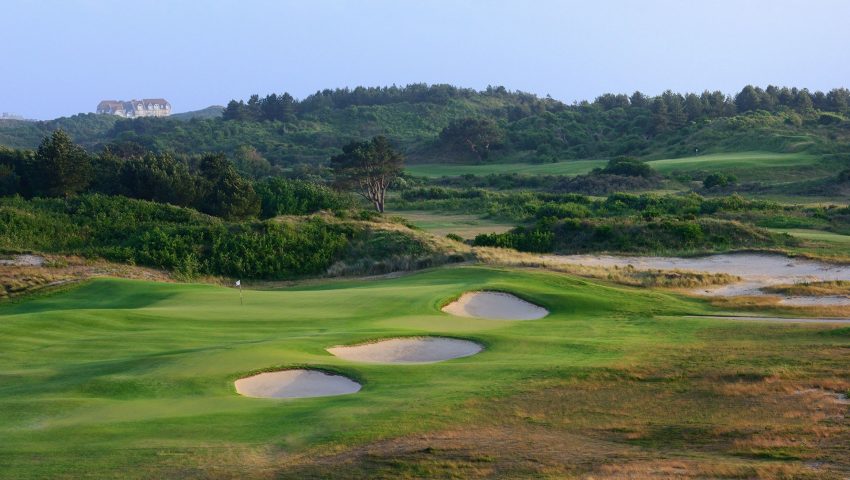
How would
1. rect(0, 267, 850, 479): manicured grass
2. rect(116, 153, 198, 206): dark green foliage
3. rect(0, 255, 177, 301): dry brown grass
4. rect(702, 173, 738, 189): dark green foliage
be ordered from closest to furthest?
1. rect(0, 267, 850, 479): manicured grass
2. rect(0, 255, 177, 301): dry brown grass
3. rect(116, 153, 198, 206): dark green foliage
4. rect(702, 173, 738, 189): dark green foliage

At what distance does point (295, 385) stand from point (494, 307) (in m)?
9.57

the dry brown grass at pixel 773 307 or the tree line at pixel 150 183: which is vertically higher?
the tree line at pixel 150 183

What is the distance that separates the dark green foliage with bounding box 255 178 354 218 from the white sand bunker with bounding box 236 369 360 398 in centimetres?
3632

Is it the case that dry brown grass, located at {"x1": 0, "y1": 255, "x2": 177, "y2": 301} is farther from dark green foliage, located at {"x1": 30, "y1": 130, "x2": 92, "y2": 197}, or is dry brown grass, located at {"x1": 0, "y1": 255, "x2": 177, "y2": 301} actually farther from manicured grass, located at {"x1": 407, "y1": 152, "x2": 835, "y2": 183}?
manicured grass, located at {"x1": 407, "y1": 152, "x2": 835, "y2": 183}

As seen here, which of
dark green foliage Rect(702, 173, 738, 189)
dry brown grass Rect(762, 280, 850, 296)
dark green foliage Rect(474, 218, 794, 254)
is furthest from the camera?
dark green foliage Rect(702, 173, 738, 189)

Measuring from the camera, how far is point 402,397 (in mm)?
13547

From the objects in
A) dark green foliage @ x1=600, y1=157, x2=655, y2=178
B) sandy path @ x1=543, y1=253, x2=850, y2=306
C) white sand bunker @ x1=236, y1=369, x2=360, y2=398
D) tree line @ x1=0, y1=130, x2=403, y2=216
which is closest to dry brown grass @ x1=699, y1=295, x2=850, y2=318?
sandy path @ x1=543, y1=253, x2=850, y2=306

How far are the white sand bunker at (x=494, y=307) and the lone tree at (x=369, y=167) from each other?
4318cm

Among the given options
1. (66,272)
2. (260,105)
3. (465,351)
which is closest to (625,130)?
(260,105)

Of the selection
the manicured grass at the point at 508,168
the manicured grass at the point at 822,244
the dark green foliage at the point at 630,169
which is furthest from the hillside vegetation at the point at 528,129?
the manicured grass at the point at 822,244

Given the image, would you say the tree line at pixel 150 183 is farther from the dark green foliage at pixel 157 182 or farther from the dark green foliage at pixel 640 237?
the dark green foliage at pixel 640 237

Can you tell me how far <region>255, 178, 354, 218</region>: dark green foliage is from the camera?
Answer: 52.0 m

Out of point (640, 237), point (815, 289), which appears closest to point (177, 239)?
point (640, 237)

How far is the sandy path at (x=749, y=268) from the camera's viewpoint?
1040 inches
